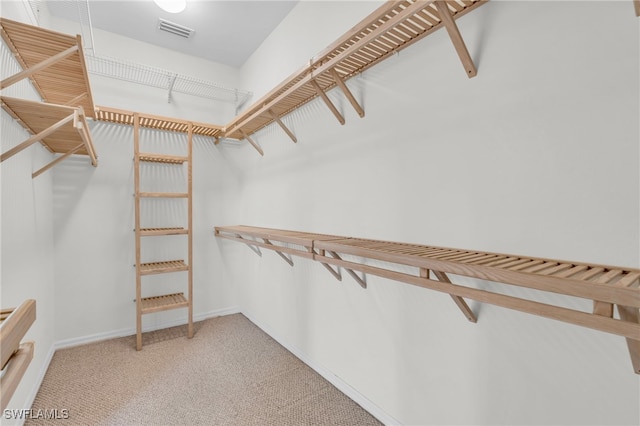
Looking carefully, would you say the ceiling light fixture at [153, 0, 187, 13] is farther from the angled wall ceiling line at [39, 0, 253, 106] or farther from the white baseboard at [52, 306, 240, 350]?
the white baseboard at [52, 306, 240, 350]

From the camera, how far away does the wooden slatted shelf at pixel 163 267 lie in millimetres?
2504

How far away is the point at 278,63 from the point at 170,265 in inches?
81.0

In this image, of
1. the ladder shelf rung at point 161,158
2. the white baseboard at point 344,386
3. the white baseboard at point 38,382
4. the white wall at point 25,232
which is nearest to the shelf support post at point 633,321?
the white baseboard at point 344,386

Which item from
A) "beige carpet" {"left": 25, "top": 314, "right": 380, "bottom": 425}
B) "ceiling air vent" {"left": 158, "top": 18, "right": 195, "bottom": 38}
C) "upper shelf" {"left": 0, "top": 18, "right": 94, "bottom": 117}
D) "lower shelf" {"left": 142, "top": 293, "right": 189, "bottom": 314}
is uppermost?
"ceiling air vent" {"left": 158, "top": 18, "right": 195, "bottom": 38}

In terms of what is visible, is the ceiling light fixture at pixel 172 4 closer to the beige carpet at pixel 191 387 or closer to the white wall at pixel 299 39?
the white wall at pixel 299 39

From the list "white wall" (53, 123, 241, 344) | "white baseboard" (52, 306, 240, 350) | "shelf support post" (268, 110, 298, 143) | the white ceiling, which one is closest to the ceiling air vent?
the white ceiling

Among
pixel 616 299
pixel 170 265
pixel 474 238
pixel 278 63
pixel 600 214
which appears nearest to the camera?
pixel 616 299

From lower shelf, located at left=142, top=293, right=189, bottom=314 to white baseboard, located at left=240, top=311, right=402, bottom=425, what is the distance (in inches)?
35.2

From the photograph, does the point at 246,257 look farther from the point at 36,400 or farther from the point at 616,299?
the point at 616,299

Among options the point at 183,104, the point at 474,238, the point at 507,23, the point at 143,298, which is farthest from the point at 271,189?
the point at 507,23

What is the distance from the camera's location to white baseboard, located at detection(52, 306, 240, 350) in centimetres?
250

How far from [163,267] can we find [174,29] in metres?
2.10

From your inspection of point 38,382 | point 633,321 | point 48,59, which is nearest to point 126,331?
point 38,382

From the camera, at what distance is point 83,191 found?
8.40ft
